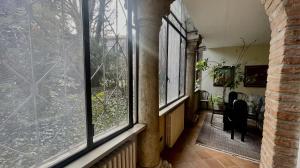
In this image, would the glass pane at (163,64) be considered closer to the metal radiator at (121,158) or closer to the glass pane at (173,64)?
the glass pane at (173,64)

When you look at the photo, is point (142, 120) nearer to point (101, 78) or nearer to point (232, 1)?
point (101, 78)

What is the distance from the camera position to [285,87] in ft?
3.64

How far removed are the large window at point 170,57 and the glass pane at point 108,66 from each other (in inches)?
43.6

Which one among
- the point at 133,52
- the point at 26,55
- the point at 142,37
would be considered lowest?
the point at 26,55

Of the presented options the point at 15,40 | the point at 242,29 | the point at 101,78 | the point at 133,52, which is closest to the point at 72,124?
the point at 101,78

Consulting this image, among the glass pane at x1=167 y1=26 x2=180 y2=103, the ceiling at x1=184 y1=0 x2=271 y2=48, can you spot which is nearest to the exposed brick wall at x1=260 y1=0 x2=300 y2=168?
the ceiling at x1=184 y1=0 x2=271 y2=48

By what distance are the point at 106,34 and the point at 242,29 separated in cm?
376

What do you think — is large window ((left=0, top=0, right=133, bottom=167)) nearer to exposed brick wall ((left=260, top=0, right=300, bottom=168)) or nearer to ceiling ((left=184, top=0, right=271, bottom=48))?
exposed brick wall ((left=260, top=0, right=300, bottom=168))

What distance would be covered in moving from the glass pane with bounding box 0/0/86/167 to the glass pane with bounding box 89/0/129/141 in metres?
0.15

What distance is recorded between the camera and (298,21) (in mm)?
1037

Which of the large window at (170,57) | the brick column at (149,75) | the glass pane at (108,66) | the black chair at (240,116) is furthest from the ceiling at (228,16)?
the black chair at (240,116)

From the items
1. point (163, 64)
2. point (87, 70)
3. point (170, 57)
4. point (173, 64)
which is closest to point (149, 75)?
point (87, 70)

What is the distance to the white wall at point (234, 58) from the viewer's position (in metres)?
5.42

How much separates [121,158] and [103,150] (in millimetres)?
278
